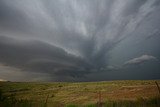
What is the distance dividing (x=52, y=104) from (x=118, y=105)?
3.93m

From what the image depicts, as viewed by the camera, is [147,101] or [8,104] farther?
[8,104]

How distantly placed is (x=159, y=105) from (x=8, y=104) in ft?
31.1

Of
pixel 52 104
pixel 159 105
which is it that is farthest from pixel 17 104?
pixel 159 105

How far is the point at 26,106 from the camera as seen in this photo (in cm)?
1448

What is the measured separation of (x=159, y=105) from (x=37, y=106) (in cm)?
718

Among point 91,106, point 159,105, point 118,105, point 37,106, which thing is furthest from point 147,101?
point 37,106

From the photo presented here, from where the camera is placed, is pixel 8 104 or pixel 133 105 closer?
pixel 133 105

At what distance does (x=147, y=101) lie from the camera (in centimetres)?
1341

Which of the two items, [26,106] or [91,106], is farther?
[26,106]

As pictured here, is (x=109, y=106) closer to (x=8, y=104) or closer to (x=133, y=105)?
(x=133, y=105)

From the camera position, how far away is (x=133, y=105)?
13.3m

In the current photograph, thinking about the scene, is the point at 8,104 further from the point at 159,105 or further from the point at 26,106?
the point at 159,105

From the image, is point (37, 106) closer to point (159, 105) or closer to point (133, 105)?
point (133, 105)

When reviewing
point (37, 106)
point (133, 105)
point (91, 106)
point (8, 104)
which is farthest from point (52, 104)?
point (133, 105)
